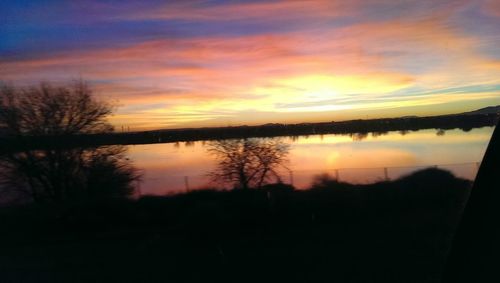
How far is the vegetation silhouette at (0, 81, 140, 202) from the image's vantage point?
5.59 m

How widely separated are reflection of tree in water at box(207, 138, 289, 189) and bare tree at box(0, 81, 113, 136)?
1353 mm

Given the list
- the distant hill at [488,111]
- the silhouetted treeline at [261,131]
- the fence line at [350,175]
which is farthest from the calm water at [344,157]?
the distant hill at [488,111]

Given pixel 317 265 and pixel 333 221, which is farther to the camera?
pixel 333 221

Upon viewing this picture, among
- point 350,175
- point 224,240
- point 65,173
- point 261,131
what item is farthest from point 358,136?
point 65,173

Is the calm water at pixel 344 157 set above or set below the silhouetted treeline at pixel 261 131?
below

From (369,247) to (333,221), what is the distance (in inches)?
23.3

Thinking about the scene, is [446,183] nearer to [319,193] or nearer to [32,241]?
[319,193]

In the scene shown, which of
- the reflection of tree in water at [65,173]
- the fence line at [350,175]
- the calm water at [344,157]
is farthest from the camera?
the fence line at [350,175]

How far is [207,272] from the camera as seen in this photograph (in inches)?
239

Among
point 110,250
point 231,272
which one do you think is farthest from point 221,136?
point 110,250

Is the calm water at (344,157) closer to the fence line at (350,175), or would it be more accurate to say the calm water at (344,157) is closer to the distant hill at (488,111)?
the fence line at (350,175)

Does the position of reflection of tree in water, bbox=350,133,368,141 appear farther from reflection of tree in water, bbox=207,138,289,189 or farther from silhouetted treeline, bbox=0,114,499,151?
reflection of tree in water, bbox=207,138,289,189

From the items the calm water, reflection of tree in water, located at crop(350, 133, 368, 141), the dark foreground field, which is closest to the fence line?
the calm water

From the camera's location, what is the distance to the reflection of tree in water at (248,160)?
5957 mm
